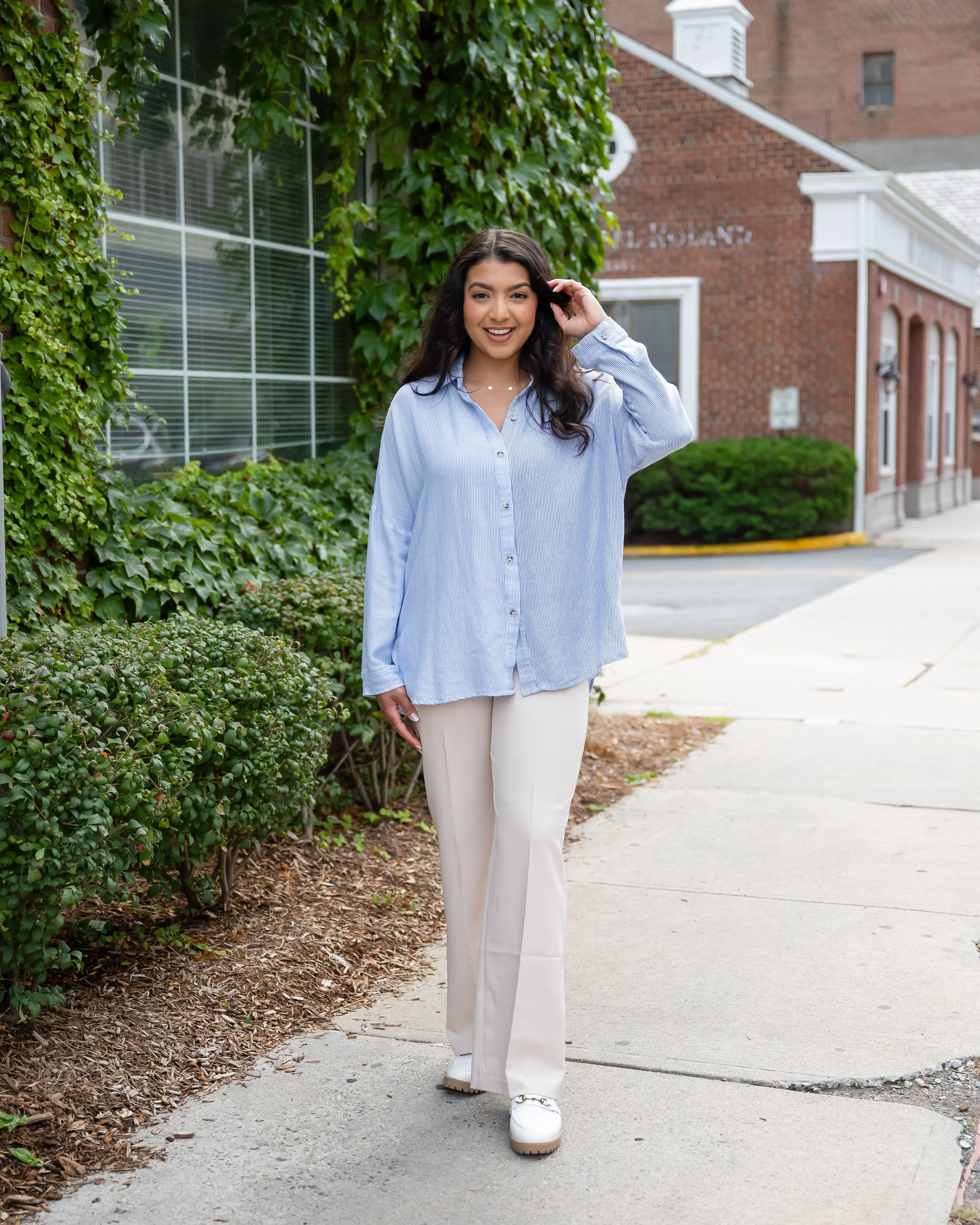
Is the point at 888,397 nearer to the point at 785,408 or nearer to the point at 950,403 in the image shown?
the point at 785,408

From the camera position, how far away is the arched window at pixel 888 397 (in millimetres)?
20859

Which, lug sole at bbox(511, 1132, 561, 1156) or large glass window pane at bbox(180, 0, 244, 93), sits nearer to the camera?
lug sole at bbox(511, 1132, 561, 1156)

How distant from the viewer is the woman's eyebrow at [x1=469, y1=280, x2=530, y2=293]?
3133 millimetres

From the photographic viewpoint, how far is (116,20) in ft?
15.9

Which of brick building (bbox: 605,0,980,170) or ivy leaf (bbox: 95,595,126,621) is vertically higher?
brick building (bbox: 605,0,980,170)

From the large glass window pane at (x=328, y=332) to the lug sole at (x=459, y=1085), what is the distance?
3.92 meters

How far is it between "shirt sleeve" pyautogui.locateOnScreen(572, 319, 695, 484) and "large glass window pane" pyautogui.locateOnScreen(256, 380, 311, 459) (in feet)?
10.5

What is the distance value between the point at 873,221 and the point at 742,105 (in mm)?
2493

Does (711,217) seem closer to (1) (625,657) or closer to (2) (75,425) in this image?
(2) (75,425)

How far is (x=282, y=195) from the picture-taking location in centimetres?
618

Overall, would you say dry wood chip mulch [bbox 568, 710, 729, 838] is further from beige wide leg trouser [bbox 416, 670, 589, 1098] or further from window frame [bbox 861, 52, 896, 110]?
window frame [bbox 861, 52, 896, 110]

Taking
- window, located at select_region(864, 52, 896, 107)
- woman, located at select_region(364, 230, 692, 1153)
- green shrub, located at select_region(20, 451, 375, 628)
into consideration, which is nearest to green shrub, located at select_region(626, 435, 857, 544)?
green shrub, located at select_region(20, 451, 375, 628)

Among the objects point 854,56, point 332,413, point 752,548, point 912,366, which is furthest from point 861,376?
point 854,56

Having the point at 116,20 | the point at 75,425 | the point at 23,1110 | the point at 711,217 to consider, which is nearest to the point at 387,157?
the point at 116,20
